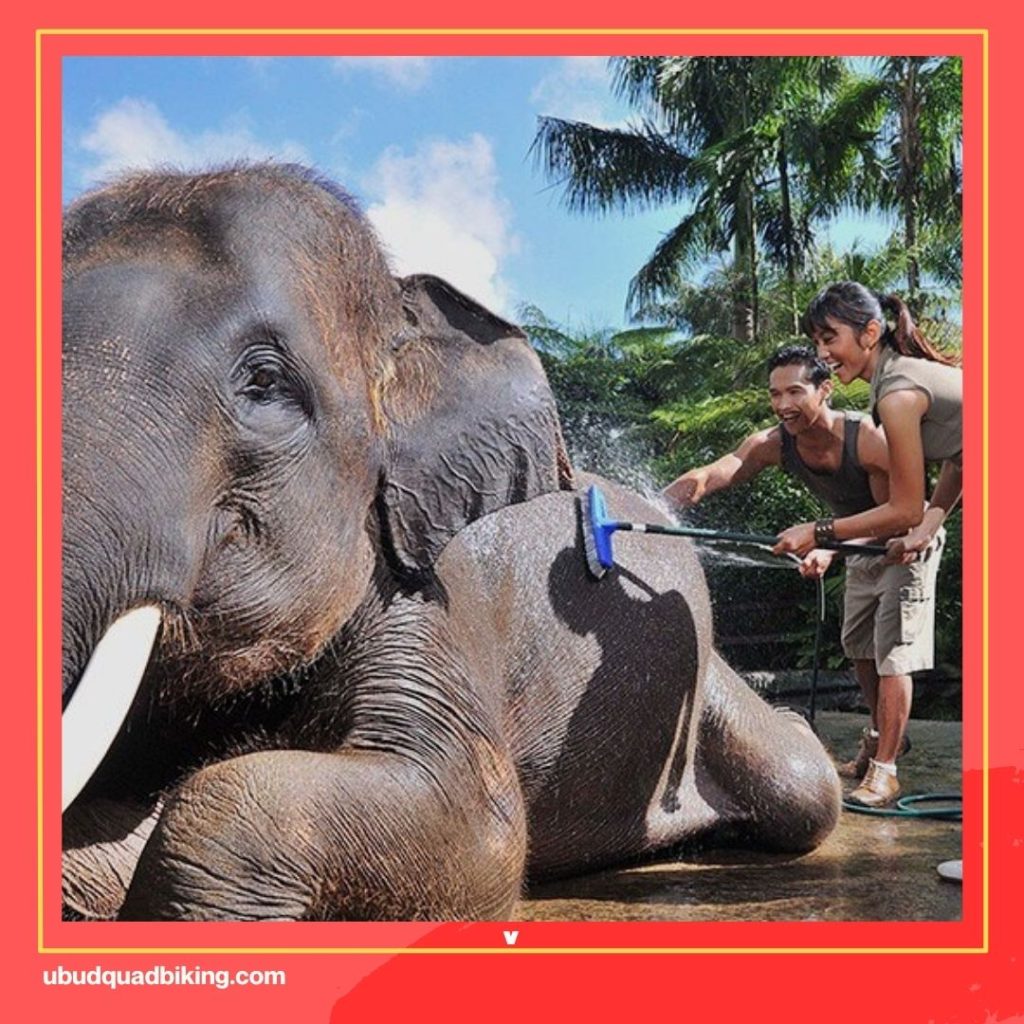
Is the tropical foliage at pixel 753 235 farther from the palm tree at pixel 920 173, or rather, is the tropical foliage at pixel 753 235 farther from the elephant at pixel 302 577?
the elephant at pixel 302 577

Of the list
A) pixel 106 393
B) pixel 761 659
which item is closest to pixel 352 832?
pixel 106 393

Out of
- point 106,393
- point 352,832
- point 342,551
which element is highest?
point 106,393

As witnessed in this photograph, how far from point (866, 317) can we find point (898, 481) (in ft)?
1.50

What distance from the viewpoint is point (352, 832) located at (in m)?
2.09

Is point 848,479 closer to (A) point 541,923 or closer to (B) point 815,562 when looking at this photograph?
(B) point 815,562

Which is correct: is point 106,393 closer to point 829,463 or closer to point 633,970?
point 633,970

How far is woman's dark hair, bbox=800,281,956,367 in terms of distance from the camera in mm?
3324

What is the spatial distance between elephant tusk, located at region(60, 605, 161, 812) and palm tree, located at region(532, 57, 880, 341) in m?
8.27

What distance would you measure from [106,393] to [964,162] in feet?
4.59

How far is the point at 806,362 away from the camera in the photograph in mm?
3715
